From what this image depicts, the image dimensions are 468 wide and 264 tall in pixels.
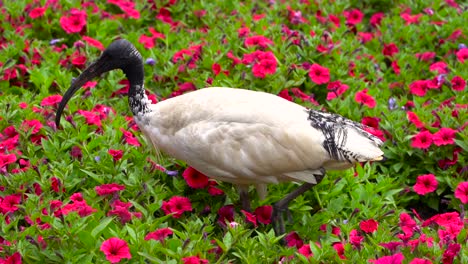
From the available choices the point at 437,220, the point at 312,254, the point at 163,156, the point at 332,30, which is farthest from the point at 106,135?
the point at 332,30

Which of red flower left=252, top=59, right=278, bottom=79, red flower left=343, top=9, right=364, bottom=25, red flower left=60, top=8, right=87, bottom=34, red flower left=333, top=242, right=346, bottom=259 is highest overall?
red flower left=60, top=8, right=87, bottom=34

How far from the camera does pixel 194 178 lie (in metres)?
5.43

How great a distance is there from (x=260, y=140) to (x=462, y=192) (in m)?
1.47

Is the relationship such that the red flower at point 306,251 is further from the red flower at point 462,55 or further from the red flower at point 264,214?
the red flower at point 462,55

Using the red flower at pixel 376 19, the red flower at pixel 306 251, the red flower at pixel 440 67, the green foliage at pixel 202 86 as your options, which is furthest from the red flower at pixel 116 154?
the red flower at pixel 376 19

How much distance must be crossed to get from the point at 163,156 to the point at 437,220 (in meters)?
1.90

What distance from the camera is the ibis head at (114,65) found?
5430 mm

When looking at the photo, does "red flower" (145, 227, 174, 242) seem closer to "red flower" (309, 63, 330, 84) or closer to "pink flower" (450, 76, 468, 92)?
"red flower" (309, 63, 330, 84)

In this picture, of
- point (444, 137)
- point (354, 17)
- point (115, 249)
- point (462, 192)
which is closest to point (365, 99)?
point (444, 137)

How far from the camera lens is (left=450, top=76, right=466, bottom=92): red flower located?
261 inches

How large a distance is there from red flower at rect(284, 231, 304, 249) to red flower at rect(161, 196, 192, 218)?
0.63 metres

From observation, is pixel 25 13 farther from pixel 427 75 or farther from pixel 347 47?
pixel 427 75

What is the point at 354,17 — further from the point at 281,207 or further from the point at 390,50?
the point at 281,207

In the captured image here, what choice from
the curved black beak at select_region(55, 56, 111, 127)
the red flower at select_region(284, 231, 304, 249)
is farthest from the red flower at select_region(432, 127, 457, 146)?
the curved black beak at select_region(55, 56, 111, 127)
